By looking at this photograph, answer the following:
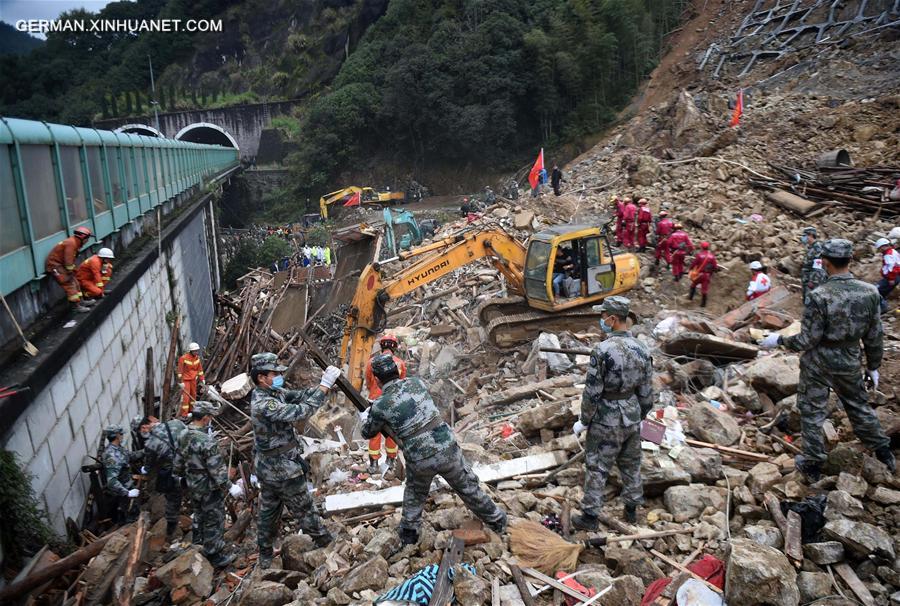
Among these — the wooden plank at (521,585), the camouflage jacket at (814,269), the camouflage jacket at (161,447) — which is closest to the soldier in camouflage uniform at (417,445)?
the wooden plank at (521,585)

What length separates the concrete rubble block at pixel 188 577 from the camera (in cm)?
460

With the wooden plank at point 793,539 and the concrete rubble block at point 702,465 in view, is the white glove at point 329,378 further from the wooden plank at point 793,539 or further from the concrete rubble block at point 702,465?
the wooden plank at point 793,539

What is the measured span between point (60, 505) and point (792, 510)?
6.20 metres

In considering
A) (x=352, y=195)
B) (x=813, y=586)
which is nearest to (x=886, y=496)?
(x=813, y=586)

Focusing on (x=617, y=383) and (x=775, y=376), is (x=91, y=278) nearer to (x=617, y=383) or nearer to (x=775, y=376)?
(x=617, y=383)

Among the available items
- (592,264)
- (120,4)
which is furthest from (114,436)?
(120,4)

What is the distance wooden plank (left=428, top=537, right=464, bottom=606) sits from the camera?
3.82m

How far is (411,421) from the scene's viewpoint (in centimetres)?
440

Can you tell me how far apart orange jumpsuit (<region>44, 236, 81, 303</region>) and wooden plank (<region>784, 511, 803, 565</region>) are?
7451 millimetres

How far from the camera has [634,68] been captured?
34.5 meters

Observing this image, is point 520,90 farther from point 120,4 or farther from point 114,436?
point 120,4

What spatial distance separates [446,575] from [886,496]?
3140mm

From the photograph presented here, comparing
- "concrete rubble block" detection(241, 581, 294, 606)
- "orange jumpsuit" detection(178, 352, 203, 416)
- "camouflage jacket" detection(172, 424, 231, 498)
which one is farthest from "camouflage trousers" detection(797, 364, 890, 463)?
"orange jumpsuit" detection(178, 352, 203, 416)

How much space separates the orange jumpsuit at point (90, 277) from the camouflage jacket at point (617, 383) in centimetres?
622
